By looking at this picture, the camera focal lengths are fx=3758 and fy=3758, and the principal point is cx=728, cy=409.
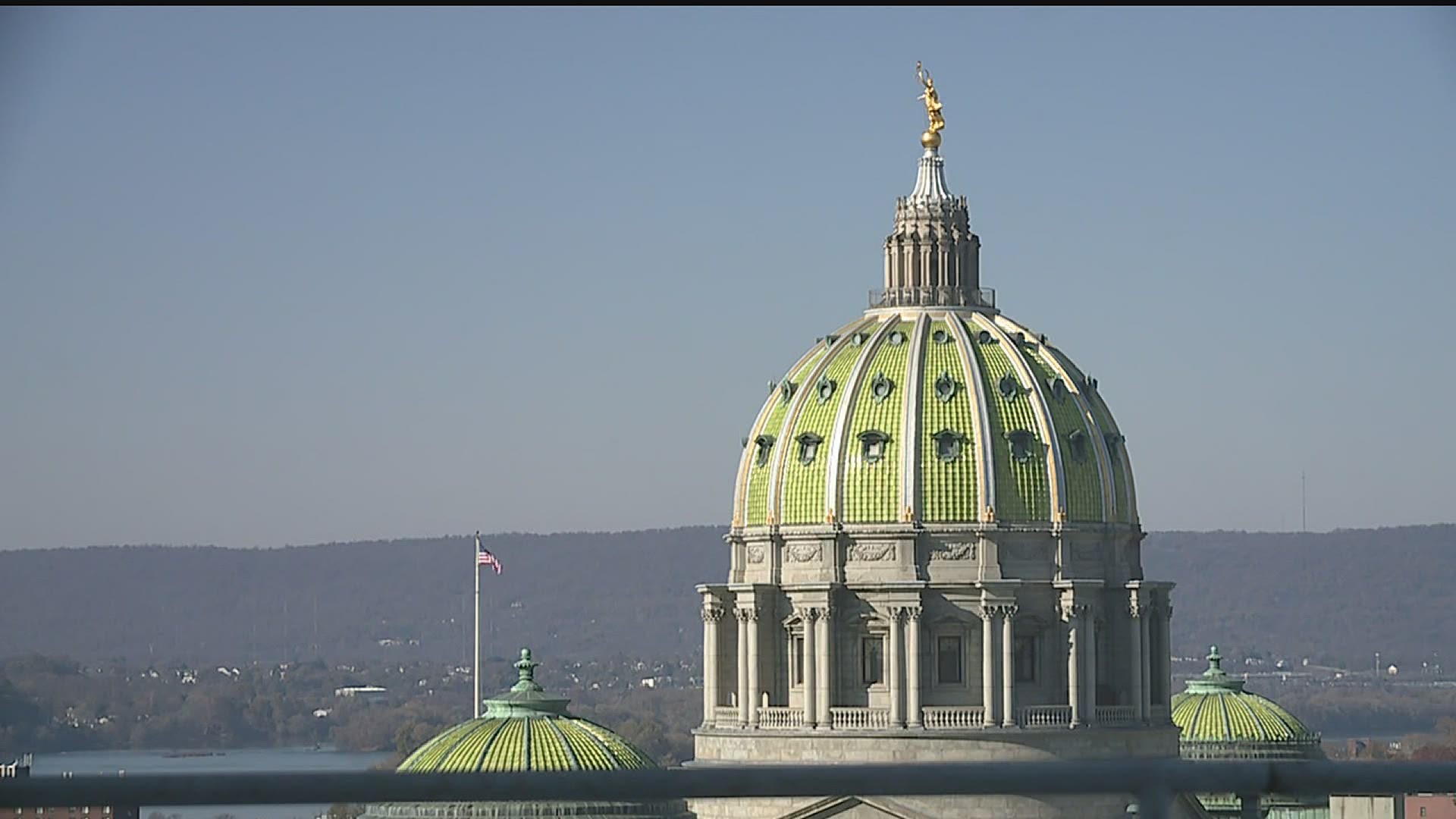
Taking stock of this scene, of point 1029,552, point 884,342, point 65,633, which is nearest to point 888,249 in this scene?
point 884,342

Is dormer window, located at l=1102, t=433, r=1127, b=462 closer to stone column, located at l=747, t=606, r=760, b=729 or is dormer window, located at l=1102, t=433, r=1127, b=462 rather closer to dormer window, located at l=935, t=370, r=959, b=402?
dormer window, located at l=935, t=370, r=959, b=402

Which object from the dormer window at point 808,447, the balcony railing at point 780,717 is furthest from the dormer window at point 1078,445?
the balcony railing at point 780,717

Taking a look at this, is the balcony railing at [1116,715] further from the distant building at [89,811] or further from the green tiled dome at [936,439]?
the distant building at [89,811]

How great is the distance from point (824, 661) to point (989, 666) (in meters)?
5.17

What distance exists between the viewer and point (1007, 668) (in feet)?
387

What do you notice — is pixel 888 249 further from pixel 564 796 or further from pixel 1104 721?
pixel 564 796

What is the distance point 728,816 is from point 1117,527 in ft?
56.6

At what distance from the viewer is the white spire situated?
126812 millimetres

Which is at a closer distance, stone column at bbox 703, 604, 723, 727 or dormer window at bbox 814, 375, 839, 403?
dormer window at bbox 814, 375, 839, 403

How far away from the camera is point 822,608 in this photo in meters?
118

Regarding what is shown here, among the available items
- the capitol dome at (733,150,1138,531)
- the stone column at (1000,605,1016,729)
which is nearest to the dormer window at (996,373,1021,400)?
the capitol dome at (733,150,1138,531)

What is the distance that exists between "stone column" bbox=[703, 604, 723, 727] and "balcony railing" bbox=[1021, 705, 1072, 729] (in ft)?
34.5

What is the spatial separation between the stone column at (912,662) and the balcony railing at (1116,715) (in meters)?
6.23

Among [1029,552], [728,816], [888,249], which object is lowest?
[728,816]
